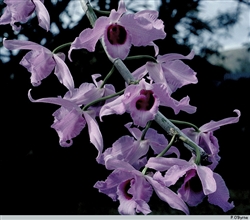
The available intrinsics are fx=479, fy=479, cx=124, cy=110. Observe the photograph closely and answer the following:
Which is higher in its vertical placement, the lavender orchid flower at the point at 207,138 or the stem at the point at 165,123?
the stem at the point at 165,123

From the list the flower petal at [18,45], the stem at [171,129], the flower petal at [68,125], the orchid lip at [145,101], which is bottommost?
the flower petal at [68,125]

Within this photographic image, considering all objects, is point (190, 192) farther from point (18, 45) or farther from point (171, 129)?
point (18, 45)

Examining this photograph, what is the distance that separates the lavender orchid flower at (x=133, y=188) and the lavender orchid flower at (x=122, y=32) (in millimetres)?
163

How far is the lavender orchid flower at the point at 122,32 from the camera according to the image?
648 mm

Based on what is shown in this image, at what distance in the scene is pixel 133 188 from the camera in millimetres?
681

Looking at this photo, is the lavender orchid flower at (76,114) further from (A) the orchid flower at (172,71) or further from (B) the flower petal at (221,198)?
(B) the flower petal at (221,198)

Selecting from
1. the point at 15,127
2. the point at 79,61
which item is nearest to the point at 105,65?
the point at 79,61

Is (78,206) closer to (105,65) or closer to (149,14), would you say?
(105,65)

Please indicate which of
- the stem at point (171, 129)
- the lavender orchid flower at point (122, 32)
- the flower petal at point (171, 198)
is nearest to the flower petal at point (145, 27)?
the lavender orchid flower at point (122, 32)

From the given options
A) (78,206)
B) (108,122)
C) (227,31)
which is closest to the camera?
(108,122)

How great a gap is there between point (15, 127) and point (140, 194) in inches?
133

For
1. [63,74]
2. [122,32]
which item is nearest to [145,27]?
[122,32]

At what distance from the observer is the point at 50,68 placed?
2.51 ft

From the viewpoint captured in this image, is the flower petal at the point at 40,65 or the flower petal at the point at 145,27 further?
the flower petal at the point at 40,65
